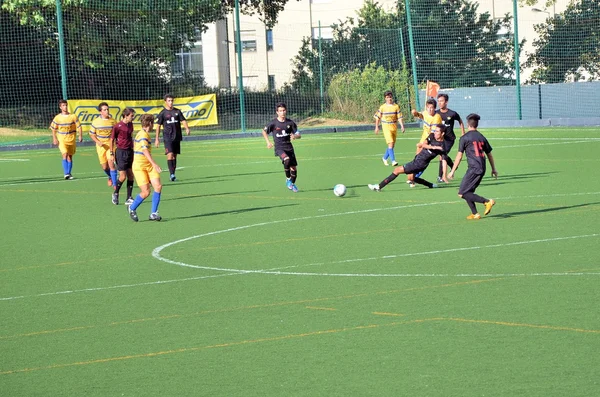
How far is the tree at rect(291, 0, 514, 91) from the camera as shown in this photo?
47719 mm

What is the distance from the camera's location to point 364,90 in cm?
4794

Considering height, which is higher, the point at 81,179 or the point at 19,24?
the point at 19,24

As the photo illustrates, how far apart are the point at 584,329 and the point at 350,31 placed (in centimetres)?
4506

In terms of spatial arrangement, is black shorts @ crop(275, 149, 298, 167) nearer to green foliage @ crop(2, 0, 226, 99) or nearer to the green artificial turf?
the green artificial turf

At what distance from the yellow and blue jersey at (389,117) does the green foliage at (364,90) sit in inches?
794

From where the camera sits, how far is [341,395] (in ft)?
23.4

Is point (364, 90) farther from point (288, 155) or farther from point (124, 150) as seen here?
point (124, 150)

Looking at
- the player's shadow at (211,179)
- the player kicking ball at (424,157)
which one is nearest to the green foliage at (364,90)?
the player's shadow at (211,179)

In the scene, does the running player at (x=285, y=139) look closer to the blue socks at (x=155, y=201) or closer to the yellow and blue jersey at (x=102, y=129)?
the yellow and blue jersey at (x=102, y=129)

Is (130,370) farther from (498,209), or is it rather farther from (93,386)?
(498,209)

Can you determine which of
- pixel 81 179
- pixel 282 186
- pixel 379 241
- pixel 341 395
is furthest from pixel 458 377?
pixel 81 179

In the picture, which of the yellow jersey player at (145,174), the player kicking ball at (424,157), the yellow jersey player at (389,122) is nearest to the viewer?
the yellow jersey player at (145,174)

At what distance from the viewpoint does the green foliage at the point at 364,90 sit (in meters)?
46.6

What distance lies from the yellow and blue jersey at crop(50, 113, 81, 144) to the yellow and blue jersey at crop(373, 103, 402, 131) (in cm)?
735
